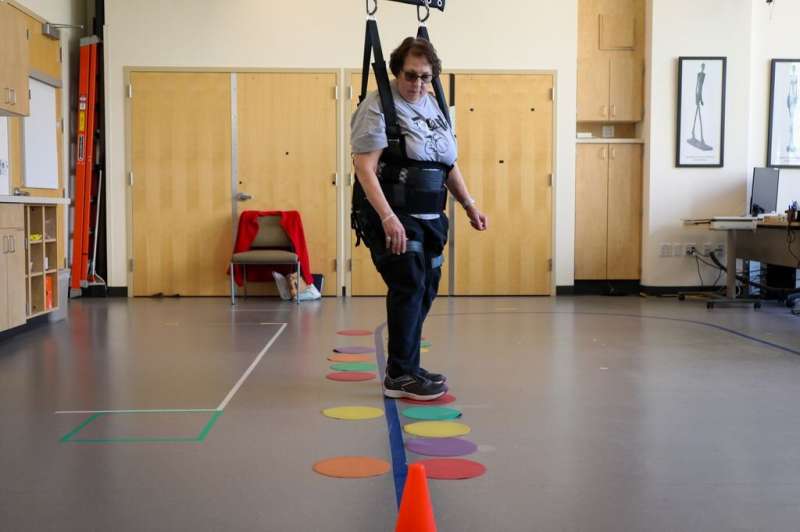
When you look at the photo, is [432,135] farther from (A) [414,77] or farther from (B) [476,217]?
(B) [476,217]

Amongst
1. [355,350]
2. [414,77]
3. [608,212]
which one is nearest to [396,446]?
[414,77]

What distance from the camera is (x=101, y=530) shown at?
1.96m

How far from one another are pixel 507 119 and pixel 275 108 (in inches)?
84.9

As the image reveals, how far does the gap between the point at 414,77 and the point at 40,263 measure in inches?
137

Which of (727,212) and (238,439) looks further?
(727,212)

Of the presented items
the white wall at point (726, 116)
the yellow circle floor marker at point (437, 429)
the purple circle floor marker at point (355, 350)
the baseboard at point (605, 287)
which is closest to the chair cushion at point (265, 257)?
the purple circle floor marker at point (355, 350)

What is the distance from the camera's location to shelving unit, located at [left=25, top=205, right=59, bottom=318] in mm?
5320

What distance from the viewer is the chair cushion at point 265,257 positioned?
23.2ft

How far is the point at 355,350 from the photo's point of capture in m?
4.60

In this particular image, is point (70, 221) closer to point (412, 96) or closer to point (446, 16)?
point (446, 16)

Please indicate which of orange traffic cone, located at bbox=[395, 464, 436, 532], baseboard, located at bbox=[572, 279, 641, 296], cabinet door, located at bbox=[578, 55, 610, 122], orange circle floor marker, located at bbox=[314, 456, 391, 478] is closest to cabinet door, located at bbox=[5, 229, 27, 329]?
orange circle floor marker, located at bbox=[314, 456, 391, 478]

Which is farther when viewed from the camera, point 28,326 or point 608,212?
point 608,212

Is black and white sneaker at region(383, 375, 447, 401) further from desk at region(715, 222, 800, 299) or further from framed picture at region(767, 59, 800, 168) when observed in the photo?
framed picture at region(767, 59, 800, 168)

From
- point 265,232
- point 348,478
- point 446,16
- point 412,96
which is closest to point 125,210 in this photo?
point 265,232
